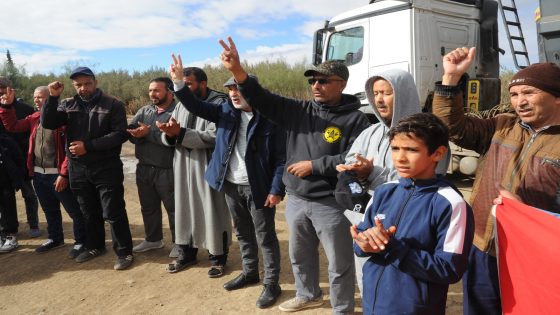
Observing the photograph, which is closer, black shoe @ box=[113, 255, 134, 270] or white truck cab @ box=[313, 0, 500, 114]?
black shoe @ box=[113, 255, 134, 270]

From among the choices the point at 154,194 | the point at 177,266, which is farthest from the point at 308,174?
the point at 154,194

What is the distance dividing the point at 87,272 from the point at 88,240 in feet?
1.42

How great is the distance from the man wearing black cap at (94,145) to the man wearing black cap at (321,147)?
1949 mm

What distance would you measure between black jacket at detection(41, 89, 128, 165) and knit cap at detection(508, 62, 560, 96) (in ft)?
11.8

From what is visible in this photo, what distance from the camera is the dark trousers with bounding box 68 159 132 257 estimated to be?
4.30 meters

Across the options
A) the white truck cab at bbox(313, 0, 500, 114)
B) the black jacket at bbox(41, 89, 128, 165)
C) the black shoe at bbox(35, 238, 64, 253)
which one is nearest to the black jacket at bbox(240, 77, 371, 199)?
the black jacket at bbox(41, 89, 128, 165)

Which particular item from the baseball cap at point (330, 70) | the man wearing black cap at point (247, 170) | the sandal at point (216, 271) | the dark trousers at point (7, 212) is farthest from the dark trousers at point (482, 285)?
the dark trousers at point (7, 212)

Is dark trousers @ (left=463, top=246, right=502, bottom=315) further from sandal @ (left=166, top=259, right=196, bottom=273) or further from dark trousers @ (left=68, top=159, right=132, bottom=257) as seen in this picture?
dark trousers @ (left=68, top=159, right=132, bottom=257)

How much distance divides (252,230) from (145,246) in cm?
163

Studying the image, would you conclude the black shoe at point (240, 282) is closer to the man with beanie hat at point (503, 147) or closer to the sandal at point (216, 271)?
the sandal at point (216, 271)

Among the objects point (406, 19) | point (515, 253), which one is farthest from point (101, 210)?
point (406, 19)

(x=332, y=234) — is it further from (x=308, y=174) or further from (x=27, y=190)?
(x=27, y=190)

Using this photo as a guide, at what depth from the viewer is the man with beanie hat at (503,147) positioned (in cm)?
192

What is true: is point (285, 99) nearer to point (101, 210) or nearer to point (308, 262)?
point (308, 262)
